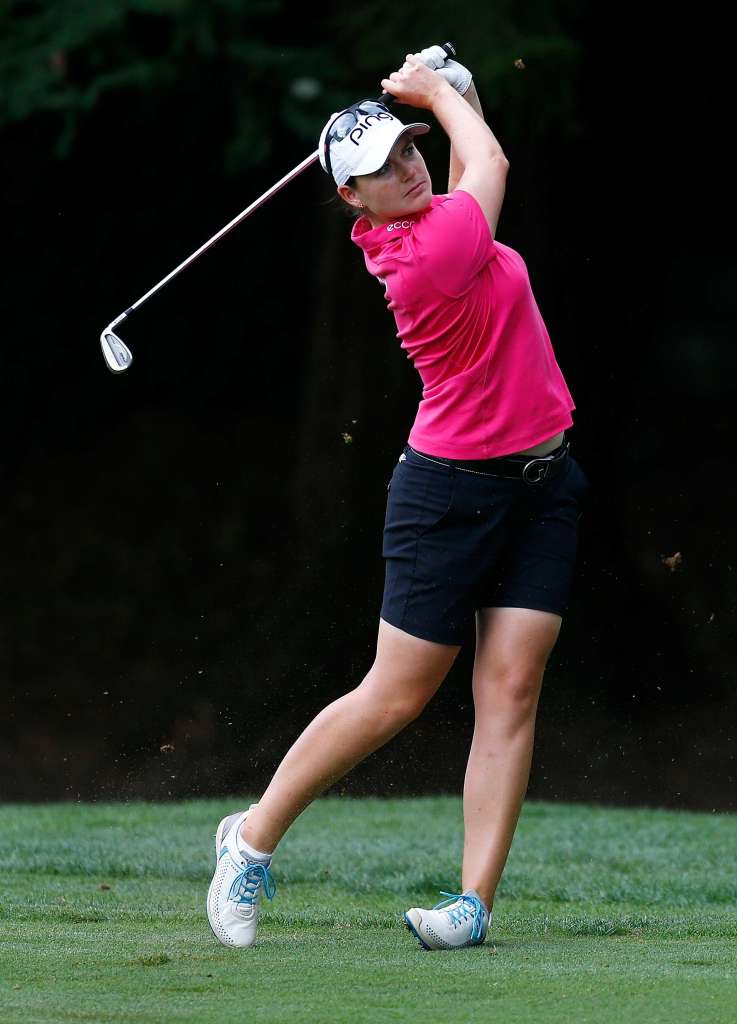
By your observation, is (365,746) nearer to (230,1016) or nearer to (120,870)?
(230,1016)

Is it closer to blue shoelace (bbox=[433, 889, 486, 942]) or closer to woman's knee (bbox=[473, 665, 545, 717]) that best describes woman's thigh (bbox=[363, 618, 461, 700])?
woman's knee (bbox=[473, 665, 545, 717])

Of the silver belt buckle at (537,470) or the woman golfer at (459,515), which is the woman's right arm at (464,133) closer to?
the woman golfer at (459,515)

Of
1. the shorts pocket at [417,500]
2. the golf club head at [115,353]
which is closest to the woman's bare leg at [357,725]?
the shorts pocket at [417,500]

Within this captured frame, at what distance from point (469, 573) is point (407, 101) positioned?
879mm

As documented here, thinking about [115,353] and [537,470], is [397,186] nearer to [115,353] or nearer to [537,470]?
[537,470]

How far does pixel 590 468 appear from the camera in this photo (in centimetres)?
707

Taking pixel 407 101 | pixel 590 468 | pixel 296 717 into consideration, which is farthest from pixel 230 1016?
pixel 590 468

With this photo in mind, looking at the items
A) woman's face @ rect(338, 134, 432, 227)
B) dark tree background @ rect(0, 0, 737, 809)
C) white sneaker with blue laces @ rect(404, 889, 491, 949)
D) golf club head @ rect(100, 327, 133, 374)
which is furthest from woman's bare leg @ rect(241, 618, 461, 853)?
dark tree background @ rect(0, 0, 737, 809)

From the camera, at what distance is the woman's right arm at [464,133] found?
3081mm

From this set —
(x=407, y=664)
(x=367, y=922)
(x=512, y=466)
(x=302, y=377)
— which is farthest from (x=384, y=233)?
(x=302, y=377)

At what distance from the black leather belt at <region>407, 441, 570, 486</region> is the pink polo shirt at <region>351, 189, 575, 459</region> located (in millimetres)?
11

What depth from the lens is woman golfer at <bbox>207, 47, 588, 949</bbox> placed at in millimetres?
3076

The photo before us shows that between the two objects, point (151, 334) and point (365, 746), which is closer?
point (365, 746)

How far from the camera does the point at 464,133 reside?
3164mm
